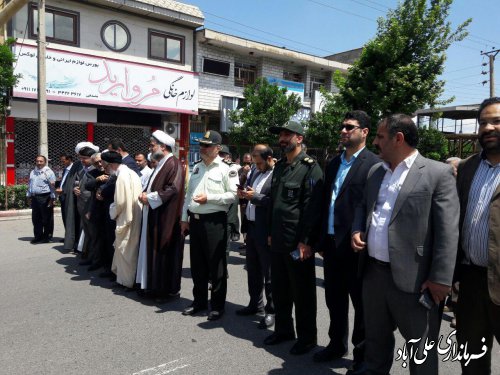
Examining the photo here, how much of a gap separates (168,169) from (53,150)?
1152 centimetres

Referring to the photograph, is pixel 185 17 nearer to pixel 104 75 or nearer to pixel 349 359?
pixel 104 75

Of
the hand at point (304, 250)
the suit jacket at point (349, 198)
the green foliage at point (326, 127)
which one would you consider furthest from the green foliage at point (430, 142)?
the hand at point (304, 250)

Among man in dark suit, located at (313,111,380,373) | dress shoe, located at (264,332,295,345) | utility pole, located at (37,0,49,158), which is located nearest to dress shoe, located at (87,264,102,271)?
dress shoe, located at (264,332,295,345)

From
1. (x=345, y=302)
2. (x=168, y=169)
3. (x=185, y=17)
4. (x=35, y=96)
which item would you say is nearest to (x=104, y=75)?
(x=35, y=96)

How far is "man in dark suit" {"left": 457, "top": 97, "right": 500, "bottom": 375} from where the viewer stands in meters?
2.52

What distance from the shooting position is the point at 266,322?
14.2ft

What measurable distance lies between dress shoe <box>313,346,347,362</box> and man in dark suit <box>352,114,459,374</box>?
0.67 metres

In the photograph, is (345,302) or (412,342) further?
(345,302)

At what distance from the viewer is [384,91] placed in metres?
10.5

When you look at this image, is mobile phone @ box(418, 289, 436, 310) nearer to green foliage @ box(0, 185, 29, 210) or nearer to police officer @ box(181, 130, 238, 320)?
police officer @ box(181, 130, 238, 320)

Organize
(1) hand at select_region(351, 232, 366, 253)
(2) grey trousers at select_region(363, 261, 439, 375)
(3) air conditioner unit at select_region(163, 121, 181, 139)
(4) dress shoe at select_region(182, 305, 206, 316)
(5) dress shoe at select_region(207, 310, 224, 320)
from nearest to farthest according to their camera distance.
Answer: (2) grey trousers at select_region(363, 261, 439, 375) → (1) hand at select_region(351, 232, 366, 253) → (5) dress shoe at select_region(207, 310, 224, 320) → (4) dress shoe at select_region(182, 305, 206, 316) → (3) air conditioner unit at select_region(163, 121, 181, 139)

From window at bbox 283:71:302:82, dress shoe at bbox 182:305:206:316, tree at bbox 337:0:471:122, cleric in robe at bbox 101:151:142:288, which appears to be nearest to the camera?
dress shoe at bbox 182:305:206:316

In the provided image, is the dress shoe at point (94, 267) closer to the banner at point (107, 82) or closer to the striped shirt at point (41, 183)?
the striped shirt at point (41, 183)

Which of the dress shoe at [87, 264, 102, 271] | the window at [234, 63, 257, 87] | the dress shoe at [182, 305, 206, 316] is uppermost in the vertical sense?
the window at [234, 63, 257, 87]
